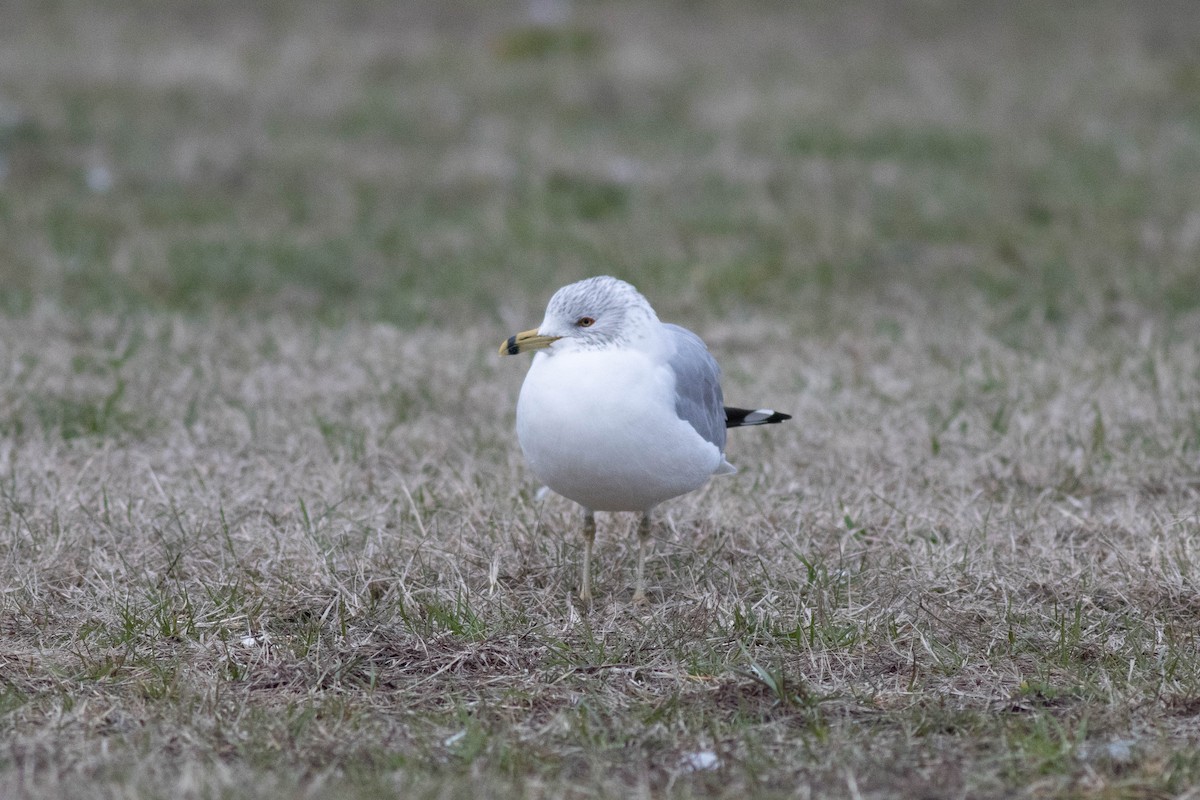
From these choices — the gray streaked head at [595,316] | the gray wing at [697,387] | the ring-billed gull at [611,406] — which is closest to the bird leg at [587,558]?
the ring-billed gull at [611,406]

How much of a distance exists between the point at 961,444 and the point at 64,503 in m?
3.04

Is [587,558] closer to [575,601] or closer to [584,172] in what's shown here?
[575,601]

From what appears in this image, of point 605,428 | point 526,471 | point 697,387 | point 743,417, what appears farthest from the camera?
point 526,471

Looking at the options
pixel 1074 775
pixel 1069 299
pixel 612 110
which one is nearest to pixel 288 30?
pixel 612 110

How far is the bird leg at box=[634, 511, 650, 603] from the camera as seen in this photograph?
12.5 feet

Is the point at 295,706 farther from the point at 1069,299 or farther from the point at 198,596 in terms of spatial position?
the point at 1069,299

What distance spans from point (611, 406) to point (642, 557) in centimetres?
61

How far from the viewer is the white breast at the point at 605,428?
3.38 metres

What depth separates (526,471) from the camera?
479 centimetres

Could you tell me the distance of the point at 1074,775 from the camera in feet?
9.16

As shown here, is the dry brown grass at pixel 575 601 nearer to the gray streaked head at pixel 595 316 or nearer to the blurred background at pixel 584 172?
the gray streaked head at pixel 595 316

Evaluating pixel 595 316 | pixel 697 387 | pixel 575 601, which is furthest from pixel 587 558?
pixel 595 316

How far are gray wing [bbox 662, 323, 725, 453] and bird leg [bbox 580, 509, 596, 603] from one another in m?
0.40

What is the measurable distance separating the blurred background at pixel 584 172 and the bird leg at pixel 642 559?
3232mm
